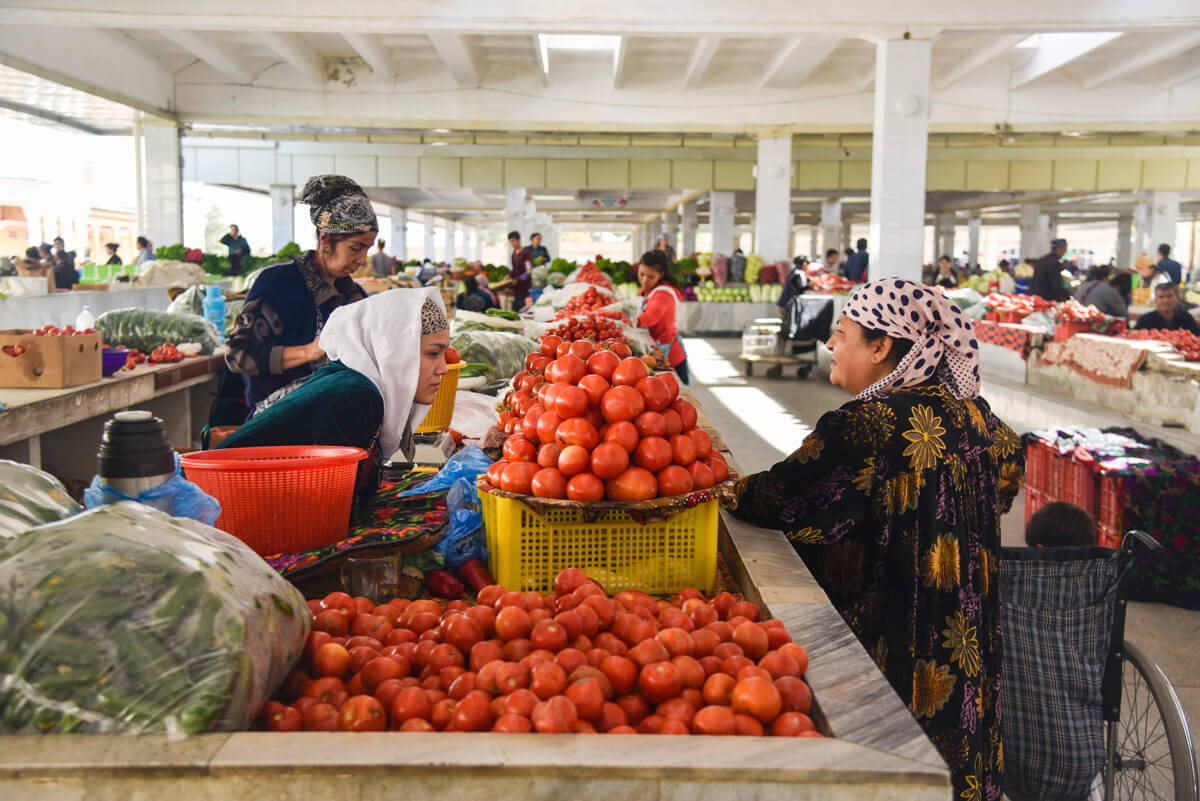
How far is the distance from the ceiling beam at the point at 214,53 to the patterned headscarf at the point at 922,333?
11.7 m

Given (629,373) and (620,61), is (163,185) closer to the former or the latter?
(620,61)

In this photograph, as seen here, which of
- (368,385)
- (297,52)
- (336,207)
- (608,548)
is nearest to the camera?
(608,548)

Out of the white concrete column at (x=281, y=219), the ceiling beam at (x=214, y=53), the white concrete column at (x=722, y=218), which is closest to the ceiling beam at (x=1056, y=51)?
the white concrete column at (x=722, y=218)

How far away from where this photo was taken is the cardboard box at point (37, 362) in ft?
14.9

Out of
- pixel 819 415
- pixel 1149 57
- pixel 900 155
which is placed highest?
pixel 1149 57

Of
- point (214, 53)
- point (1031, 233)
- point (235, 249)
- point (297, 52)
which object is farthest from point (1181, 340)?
point (1031, 233)

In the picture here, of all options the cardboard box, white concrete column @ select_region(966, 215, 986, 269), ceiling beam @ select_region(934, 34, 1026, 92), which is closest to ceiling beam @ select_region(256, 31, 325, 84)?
Result: the cardboard box

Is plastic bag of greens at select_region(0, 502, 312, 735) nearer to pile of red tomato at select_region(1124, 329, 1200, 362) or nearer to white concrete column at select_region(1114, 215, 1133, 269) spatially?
pile of red tomato at select_region(1124, 329, 1200, 362)

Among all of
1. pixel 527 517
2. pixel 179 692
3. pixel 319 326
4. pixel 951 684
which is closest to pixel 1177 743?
pixel 951 684

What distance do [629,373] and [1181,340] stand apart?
5.72m

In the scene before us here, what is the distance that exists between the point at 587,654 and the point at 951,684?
42.5 inches

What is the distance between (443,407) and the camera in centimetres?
348

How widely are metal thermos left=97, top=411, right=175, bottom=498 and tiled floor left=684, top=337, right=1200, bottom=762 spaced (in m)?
3.39

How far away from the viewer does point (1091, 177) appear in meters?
21.6
